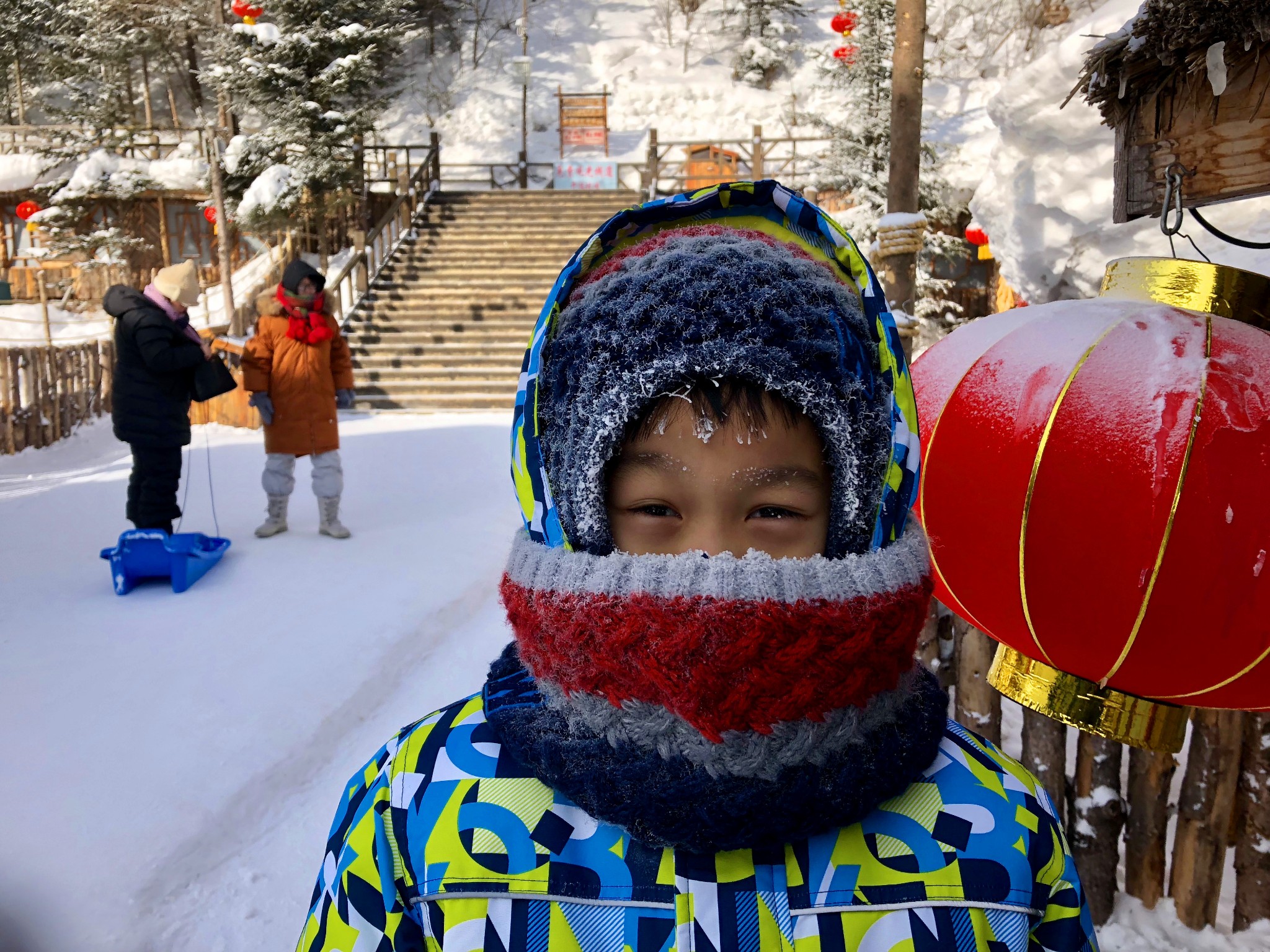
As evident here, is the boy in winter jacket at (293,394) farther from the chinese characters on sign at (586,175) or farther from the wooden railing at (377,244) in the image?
the chinese characters on sign at (586,175)

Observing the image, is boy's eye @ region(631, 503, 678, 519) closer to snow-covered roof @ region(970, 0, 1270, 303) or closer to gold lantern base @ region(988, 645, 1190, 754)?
gold lantern base @ region(988, 645, 1190, 754)

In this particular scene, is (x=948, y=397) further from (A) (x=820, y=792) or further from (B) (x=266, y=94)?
(B) (x=266, y=94)

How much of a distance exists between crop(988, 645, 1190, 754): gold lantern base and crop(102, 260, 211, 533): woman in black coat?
4406 mm

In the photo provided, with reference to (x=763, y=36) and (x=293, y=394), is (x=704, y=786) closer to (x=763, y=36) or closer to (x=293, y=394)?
(x=293, y=394)

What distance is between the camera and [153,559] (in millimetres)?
4066

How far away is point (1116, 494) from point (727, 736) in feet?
2.17

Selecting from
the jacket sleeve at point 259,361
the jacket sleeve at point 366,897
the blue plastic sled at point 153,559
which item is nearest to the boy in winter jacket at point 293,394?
the jacket sleeve at point 259,361

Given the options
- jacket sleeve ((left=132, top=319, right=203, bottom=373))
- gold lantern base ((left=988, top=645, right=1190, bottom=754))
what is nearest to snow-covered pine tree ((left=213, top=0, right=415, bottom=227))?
jacket sleeve ((left=132, top=319, right=203, bottom=373))

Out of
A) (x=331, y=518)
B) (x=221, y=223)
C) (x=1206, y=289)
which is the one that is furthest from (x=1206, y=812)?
(x=221, y=223)

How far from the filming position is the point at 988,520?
1.23 metres

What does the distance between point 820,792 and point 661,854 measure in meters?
0.18

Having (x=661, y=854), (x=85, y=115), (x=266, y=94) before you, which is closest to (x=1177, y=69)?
(x=661, y=854)

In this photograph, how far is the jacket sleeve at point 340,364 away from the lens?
5.41 meters

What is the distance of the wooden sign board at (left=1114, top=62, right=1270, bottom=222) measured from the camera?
1.28m
